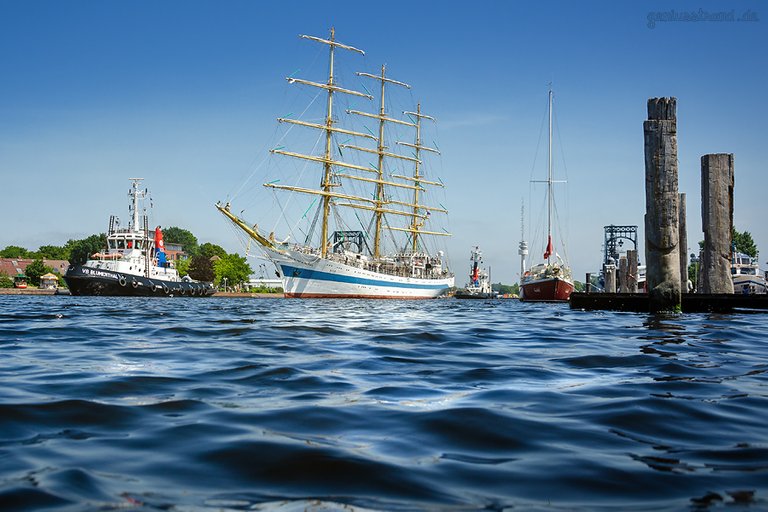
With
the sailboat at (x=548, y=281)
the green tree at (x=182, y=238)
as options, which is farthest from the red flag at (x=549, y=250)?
the green tree at (x=182, y=238)

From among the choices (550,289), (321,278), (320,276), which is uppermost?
(320,276)

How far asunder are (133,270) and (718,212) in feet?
196

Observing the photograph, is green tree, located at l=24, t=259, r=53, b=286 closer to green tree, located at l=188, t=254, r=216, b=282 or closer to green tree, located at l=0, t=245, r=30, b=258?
green tree, located at l=188, t=254, r=216, b=282

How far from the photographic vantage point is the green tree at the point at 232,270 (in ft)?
363

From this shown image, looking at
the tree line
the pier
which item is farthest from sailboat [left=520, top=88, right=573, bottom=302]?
the tree line

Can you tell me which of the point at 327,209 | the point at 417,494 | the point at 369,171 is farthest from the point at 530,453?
the point at 369,171

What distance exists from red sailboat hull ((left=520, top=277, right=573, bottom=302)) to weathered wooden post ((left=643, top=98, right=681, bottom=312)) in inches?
1679

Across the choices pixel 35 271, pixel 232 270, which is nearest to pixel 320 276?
pixel 232 270

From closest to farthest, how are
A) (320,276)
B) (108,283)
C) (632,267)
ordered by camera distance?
(632,267)
(108,283)
(320,276)

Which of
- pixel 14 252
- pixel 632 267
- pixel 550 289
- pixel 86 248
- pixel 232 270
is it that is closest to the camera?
pixel 632 267

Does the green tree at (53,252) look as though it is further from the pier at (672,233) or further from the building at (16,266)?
the pier at (672,233)

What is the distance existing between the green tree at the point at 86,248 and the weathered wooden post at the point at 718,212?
4644 inches

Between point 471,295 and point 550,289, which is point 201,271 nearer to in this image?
point 471,295

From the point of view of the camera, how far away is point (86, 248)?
123 metres
